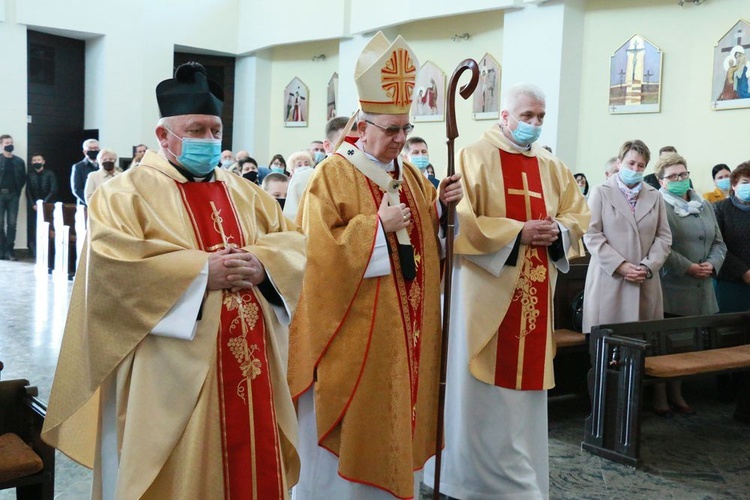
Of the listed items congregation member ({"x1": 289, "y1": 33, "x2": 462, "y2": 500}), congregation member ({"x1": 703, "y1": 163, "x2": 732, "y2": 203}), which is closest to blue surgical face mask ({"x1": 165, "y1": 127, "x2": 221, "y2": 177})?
congregation member ({"x1": 289, "y1": 33, "x2": 462, "y2": 500})

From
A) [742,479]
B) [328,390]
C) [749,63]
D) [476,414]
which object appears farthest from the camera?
[749,63]

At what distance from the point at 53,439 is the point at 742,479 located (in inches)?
154

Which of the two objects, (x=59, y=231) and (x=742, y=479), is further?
(x=59, y=231)

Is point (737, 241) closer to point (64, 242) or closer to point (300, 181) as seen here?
point (300, 181)

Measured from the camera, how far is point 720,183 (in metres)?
9.02

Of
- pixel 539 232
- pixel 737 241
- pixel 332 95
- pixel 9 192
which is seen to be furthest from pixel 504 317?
pixel 332 95

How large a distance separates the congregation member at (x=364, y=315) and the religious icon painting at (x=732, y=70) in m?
8.31

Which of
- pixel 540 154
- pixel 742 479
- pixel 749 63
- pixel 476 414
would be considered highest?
pixel 749 63

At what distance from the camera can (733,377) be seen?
6.81 metres

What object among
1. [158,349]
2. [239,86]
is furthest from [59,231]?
[158,349]

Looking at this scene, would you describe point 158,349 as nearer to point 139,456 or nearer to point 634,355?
point 139,456

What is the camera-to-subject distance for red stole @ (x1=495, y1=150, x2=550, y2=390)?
431 cm

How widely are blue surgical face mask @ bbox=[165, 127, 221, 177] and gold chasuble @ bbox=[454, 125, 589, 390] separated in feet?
5.37

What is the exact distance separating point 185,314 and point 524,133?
2274mm
